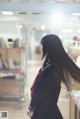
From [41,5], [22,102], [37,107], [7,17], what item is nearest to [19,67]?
[22,102]

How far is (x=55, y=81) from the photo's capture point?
5.84 feet

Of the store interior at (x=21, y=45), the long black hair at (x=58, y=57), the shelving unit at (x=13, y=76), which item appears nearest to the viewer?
the long black hair at (x=58, y=57)

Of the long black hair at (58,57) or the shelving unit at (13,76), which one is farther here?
the shelving unit at (13,76)

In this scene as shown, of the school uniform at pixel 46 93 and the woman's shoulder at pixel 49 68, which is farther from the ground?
the woman's shoulder at pixel 49 68

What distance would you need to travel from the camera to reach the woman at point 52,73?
1784 millimetres

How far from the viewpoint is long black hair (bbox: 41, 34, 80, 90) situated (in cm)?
178

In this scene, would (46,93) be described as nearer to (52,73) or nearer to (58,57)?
(52,73)

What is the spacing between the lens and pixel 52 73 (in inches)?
70.6

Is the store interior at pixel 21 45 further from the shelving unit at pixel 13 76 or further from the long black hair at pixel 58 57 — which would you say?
the long black hair at pixel 58 57

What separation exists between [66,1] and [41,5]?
324mm

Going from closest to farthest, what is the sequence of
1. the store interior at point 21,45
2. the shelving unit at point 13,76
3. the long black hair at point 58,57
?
the long black hair at point 58,57 → the store interior at point 21,45 → the shelving unit at point 13,76

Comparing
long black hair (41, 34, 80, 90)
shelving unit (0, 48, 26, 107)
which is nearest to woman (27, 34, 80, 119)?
long black hair (41, 34, 80, 90)

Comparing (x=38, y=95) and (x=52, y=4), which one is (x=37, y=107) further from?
(x=52, y=4)

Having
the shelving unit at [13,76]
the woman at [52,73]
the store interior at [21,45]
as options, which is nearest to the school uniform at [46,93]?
the woman at [52,73]
